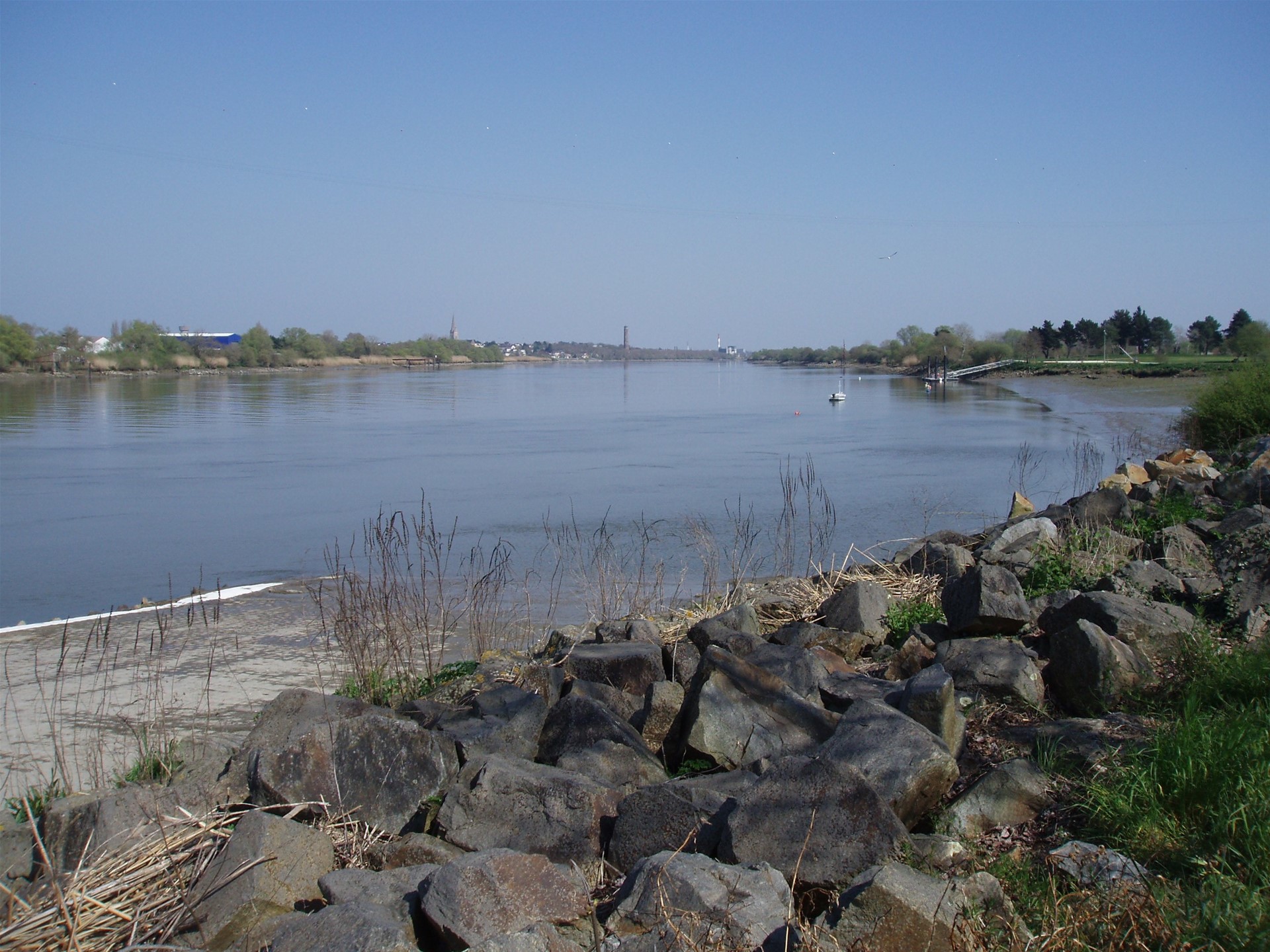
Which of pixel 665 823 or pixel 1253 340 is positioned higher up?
pixel 1253 340

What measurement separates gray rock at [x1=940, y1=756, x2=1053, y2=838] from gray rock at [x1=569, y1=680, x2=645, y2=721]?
7.07 feet

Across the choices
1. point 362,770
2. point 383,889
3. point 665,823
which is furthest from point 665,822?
point 362,770

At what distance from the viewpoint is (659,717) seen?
5.90m

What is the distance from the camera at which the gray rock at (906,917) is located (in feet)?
10.2

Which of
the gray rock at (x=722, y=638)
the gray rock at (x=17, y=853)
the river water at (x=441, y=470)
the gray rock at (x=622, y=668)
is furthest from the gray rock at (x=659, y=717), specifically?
the river water at (x=441, y=470)

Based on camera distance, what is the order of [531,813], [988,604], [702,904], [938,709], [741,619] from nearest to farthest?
1. [702,904]
2. [531,813]
3. [938,709]
4. [988,604]
5. [741,619]

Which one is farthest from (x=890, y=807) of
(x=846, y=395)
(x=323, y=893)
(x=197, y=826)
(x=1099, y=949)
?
(x=846, y=395)

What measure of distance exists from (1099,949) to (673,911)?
1.32 meters

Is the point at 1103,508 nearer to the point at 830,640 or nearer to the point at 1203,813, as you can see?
the point at 830,640

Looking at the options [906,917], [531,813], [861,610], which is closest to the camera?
[906,917]

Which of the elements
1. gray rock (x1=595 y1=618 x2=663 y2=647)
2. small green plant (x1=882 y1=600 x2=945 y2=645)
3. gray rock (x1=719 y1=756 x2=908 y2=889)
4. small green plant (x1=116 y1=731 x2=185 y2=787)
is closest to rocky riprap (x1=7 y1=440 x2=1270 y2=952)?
gray rock (x1=719 y1=756 x2=908 y2=889)

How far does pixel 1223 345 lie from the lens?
3905 inches

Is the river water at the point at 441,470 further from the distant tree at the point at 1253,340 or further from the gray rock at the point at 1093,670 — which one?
the gray rock at the point at 1093,670

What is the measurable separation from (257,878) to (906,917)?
2356 millimetres
